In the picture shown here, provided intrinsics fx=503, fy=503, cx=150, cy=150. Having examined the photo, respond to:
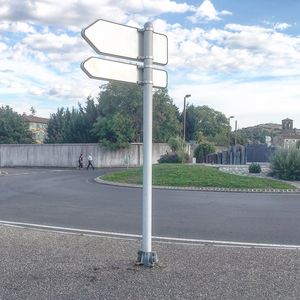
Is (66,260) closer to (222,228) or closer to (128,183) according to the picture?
(222,228)

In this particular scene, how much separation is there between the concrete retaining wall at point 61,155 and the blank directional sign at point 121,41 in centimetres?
3839

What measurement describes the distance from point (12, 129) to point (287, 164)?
155 feet

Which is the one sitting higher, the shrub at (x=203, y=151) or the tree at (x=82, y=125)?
the tree at (x=82, y=125)

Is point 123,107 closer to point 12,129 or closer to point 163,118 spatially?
point 163,118

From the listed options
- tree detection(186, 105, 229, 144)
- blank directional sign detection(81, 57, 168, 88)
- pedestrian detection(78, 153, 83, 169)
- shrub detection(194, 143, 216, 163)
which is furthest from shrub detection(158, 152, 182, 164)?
tree detection(186, 105, 229, 144)

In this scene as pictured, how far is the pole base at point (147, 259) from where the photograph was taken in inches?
242

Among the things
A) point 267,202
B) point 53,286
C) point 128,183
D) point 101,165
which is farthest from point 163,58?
point 101,165

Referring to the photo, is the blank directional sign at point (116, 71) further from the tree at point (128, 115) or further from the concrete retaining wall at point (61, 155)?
the tree at point (128, 115)

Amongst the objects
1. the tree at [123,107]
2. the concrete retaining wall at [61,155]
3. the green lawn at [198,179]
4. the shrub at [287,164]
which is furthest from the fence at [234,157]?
the shrub at [287,164]

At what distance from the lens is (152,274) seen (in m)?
5.81

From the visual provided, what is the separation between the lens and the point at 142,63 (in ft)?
20.6

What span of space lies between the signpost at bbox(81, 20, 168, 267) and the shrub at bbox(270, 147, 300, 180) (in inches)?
688

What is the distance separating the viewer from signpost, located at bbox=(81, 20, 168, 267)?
5.90m

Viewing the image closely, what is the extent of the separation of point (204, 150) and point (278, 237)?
109 ft
